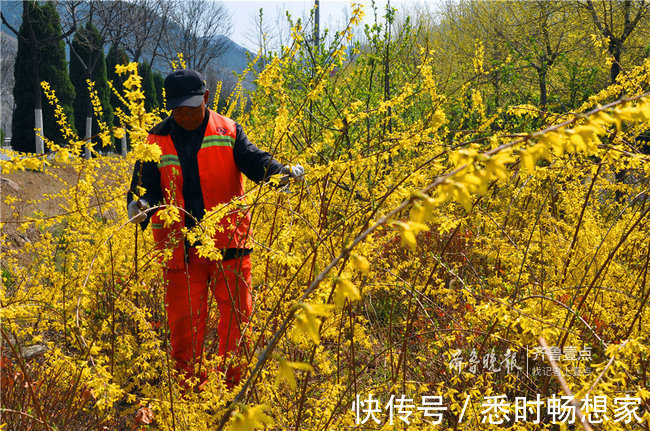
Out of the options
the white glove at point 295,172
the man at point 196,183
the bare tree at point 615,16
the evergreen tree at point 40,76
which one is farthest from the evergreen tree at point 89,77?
the white glove at point 295,172

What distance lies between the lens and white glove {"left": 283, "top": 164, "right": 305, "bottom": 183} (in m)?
1.93

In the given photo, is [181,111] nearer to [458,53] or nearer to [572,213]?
[572,213]

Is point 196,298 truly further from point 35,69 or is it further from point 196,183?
point 35,69

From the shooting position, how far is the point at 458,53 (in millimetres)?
14016

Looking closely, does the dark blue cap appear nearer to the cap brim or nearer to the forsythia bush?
the cap brim

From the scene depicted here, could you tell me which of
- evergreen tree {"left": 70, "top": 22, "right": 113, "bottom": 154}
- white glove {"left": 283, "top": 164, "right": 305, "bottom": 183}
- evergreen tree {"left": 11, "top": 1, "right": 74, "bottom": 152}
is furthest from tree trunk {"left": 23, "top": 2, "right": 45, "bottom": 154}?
white glove {"left": 283, "top": 164, "right": 305, "bottom": 183}

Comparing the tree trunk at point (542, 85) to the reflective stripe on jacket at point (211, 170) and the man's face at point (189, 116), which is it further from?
the man's face at point (189, 116)

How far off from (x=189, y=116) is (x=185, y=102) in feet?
0.33

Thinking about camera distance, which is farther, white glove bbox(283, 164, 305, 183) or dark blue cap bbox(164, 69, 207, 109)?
dark blue cap bbox(164, 69, 207, 109)

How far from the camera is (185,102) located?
242cm

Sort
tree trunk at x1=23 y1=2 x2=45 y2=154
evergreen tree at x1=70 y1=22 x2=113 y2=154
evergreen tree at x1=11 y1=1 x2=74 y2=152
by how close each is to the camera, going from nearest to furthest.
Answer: tree trunk at x1=23 y1=2 x2=45 y2=154 → evergreen tree at x1=11 y1=1 x2=74 y2=152 → evergreen tree at x1=70 y1=22 x2=113 y2=154

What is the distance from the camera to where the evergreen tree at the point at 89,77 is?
1691cm

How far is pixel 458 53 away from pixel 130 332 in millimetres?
13438

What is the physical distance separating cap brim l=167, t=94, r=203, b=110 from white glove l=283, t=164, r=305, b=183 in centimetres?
69
